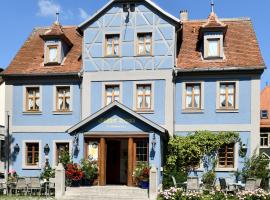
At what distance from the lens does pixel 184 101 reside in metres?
24.6

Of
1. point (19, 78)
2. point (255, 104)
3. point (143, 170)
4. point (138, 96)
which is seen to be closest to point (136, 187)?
point (143, 170)

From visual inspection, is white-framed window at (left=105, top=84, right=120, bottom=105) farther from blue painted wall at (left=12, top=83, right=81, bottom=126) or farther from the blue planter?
the blue planter

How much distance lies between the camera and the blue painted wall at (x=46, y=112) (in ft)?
84.3

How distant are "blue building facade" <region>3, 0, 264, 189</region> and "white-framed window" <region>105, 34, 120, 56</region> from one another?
0.06 metres

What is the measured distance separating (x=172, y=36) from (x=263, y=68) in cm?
507

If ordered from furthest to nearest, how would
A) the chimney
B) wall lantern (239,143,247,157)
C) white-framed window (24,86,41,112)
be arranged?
the chimney < white-framed window (24,86,41,112) < wall lantern (239,143,247,157)

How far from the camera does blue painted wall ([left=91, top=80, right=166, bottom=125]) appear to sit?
24.5 m

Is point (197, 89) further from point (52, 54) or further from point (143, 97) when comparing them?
point (52, 54)

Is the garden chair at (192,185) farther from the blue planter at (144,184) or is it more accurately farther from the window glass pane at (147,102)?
the window glass pane at (147,102)

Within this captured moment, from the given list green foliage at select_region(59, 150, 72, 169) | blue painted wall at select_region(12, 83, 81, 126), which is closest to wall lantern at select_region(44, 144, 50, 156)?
blue painted wall at select_region(12, 83, 81, 126)

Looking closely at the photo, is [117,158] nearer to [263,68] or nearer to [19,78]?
[19,78]

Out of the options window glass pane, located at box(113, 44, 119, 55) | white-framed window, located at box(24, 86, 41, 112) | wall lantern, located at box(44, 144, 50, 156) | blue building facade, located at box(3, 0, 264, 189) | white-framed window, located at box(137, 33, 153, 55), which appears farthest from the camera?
white-framed window, located at box(24, 86, 41, 112)

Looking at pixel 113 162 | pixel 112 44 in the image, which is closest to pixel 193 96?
pixel 112 44

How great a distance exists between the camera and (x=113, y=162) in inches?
1001
